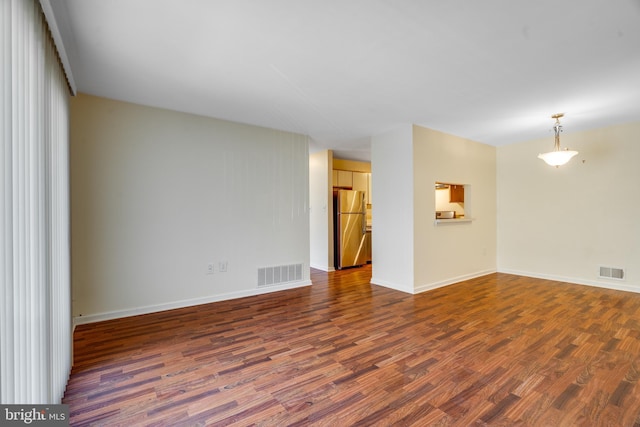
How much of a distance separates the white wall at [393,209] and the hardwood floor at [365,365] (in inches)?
30.7

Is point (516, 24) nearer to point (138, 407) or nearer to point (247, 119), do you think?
point (247, 119)

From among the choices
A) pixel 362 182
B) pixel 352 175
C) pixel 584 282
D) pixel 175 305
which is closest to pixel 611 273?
pixel 584 282

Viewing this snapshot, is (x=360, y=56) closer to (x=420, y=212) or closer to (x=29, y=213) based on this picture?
(x=29, y=213)

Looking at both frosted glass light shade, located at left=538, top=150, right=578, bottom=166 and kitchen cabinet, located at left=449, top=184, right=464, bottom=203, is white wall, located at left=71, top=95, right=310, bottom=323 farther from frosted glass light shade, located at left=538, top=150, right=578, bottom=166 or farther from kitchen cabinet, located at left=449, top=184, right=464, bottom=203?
frosted glass light shade, located at left=538, top=150, right=578, bottom=166

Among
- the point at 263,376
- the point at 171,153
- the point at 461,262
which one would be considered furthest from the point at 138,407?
the point at 461,262

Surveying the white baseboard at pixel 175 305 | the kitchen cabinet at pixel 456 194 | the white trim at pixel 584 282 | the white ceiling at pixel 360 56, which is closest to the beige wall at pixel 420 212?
the kitchen cabinet at pixel 456 194

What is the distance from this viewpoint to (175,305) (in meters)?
3.65

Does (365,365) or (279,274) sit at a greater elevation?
(279,274)

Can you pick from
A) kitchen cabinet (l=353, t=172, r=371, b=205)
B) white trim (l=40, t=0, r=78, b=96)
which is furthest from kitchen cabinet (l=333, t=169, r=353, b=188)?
white trim (l=40, t=0, r=78, b=96)

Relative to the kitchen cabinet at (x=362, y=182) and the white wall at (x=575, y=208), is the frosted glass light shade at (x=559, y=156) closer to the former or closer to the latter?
the white wall at (x=575, y=208)

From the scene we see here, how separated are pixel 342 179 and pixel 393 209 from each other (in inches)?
95.9

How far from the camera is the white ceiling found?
1.88 m

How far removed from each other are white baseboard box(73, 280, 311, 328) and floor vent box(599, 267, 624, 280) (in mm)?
4849

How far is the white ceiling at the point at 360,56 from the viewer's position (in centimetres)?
188
